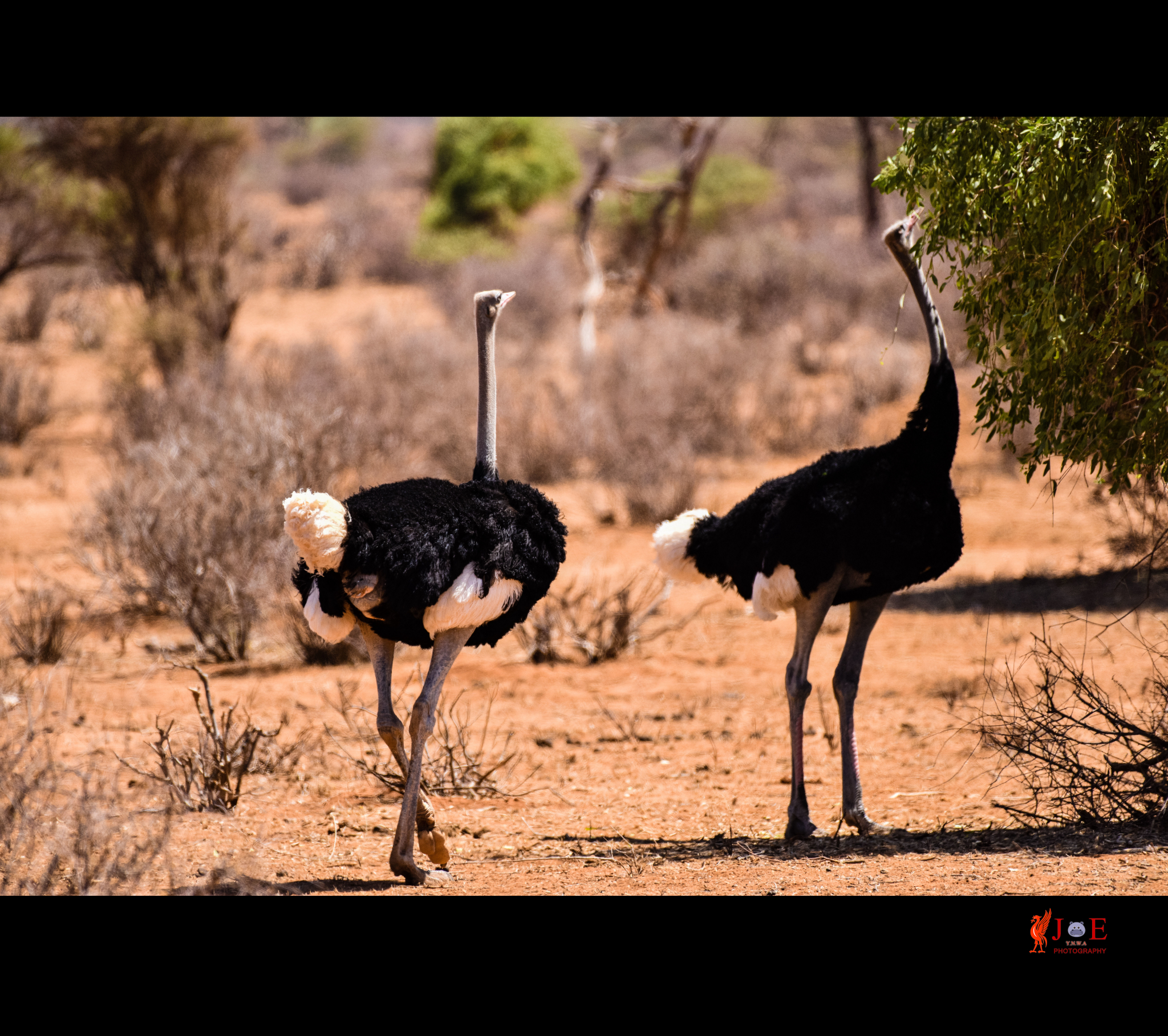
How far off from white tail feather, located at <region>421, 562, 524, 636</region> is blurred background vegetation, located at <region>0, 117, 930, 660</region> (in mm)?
3623

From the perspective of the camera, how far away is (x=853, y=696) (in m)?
5.16

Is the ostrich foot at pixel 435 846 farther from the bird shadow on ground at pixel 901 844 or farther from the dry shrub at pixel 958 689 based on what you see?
the dry shrub at pixel 958 689

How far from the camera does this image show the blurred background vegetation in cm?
935

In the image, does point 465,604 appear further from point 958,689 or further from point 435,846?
point 958,689

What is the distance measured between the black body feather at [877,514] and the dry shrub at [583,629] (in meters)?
3.26

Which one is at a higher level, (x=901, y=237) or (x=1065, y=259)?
(x=901, y=237)

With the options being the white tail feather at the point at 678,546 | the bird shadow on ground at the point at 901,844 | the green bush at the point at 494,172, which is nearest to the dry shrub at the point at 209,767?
the bird shadow on ground at the point at 901,844

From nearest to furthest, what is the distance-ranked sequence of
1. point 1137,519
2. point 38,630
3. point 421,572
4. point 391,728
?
point 421,572
point 391,728
point 38,630
point 1137,519

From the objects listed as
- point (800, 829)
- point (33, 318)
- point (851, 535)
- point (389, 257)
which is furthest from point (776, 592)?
point (389, 257)

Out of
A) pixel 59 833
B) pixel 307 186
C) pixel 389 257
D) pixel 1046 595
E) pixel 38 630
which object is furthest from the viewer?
pixel 307 186

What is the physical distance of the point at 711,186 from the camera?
27.8 metres

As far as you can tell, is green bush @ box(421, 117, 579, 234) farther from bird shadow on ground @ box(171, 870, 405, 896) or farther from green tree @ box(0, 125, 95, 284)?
bird shadow on ground @ box(171, 870, 405, 896)

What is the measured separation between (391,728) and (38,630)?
4727mm
